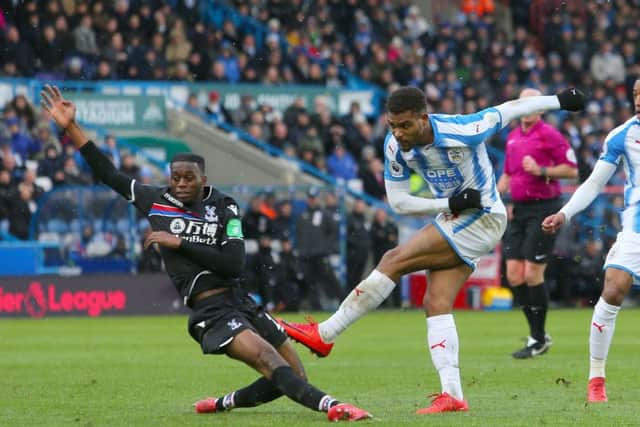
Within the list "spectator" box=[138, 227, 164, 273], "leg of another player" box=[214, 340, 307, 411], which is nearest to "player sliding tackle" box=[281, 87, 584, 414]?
"leg of another player" box=[214, 340, 307, 411]

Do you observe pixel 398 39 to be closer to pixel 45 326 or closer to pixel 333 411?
pixel 45 326

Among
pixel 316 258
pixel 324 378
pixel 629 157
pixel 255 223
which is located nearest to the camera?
pixel 629 157

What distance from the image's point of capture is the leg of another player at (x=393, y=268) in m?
8.91

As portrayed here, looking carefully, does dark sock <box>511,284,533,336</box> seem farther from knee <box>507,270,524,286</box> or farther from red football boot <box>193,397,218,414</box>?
red football boot <box>193,397,218,414</box>

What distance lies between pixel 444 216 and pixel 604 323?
4.40ft

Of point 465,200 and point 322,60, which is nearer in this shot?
point 465,200

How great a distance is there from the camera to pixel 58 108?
29.0ft

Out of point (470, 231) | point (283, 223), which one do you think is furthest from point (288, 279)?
point (470, 231)

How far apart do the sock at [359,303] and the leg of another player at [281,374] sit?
67 centimetres

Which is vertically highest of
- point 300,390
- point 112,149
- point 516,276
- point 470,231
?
point 470,231

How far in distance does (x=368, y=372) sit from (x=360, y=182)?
48.5 feet

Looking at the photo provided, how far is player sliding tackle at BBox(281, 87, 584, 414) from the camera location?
870cm

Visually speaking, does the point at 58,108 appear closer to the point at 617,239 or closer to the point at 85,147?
the point at 85,147

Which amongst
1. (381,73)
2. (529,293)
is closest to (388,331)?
(529,293)
